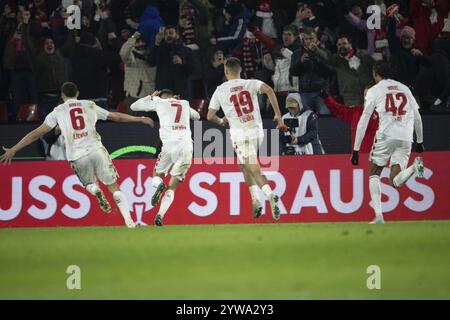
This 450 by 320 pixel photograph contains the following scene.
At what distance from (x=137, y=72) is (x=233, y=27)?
1617 millimetres

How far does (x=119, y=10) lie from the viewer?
18781 millimetres

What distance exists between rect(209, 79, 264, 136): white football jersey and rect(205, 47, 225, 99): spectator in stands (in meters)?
3.23

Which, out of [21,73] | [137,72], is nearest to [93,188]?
[137,72]

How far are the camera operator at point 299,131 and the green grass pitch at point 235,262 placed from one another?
1.77m

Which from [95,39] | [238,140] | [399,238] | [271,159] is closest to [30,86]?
[95,39]

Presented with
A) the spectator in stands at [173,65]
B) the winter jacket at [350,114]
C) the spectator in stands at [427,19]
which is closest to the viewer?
the winter jacket at [350,114]

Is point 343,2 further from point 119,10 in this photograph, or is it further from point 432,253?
point 432,253

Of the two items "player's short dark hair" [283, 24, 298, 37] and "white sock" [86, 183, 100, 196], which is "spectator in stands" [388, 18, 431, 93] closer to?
"player's short dark hair" [283, 24, 298, 37]

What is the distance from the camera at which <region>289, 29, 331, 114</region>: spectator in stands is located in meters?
17.1

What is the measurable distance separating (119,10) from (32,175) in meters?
3.12

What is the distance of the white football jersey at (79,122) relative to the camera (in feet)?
48.6

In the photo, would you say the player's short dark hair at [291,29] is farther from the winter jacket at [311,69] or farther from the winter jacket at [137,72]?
the winter jacket at [137,72]

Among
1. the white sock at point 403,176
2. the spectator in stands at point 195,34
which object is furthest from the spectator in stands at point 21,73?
the white sock at point 403,176

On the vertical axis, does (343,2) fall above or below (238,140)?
above
